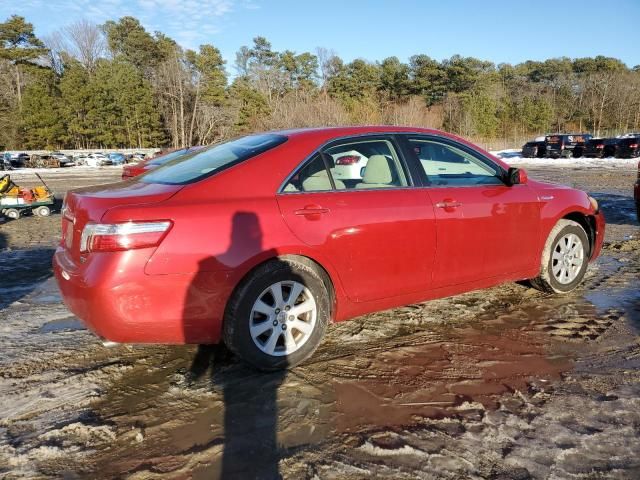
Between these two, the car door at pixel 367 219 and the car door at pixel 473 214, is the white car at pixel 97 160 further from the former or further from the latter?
the car door at pixel 367 219

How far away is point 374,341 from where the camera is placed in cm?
388

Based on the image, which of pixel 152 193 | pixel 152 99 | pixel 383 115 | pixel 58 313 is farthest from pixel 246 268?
pixel 152 99

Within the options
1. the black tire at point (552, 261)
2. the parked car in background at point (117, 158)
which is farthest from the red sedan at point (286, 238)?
the parked car in background at point (117, 158)

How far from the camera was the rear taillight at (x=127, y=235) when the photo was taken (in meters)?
2.91

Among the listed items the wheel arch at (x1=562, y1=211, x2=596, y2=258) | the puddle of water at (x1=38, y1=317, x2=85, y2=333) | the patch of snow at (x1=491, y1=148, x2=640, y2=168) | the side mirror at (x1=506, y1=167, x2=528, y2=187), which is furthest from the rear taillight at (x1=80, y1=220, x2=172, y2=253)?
the patch of snow at (x1=491, y1=148, x2=640, y2=168)

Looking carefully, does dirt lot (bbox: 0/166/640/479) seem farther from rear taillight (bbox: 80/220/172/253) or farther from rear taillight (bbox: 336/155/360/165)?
rear taillight (bbox: 336/155/360/165)

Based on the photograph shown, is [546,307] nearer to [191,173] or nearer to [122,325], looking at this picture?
[191,173]

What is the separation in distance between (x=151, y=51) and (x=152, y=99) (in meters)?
11.8

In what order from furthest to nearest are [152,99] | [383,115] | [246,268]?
[152,99] < [383,115] < [246,268]

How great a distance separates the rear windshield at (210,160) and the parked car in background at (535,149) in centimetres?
3608

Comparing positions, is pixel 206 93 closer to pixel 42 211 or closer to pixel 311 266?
pixel 42 211

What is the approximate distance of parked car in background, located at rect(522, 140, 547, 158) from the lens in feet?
118

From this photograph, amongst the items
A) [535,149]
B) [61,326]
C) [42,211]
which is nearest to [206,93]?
[535,149]

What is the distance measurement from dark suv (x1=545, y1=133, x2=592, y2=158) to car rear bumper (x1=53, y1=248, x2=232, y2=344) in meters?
35.8
